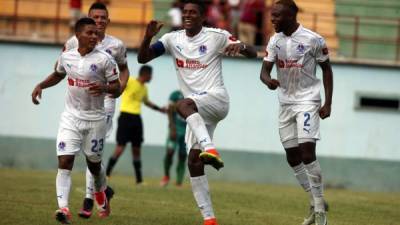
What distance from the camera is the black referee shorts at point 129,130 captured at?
907 inches

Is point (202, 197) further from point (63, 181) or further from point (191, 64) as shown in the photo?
point (63, 181)

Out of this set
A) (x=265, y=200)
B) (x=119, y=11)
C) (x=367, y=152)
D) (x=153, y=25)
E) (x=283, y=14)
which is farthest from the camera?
(x=119, y=11)

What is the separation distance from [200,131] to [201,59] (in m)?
1.04

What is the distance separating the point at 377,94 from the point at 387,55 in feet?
5.77

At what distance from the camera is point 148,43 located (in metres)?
13.2

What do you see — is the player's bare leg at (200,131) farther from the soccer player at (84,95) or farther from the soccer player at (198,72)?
the soccer player at (84,95)

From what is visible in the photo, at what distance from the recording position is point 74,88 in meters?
13.5

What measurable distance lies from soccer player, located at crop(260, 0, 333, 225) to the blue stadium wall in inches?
528

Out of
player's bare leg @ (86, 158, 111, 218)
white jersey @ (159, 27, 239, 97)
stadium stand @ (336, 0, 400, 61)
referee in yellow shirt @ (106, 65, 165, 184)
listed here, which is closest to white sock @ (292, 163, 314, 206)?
white jersey @ (159, 27, 239, 97)

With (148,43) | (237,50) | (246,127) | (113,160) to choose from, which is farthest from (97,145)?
(246,127)

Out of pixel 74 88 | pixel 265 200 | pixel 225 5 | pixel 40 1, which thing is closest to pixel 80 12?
pixel 40 1

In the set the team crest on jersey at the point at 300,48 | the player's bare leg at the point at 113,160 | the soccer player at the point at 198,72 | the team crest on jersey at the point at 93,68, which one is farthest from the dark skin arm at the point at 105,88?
the player's bare leg at the point at 113,160

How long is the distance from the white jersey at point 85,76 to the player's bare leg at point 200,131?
116 centimetres

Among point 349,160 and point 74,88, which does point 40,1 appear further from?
point 74,88
